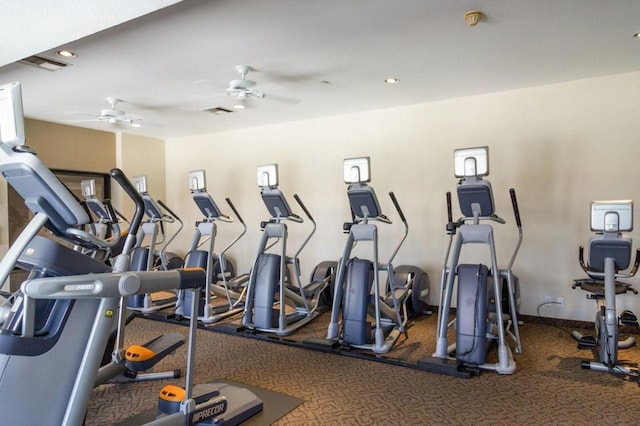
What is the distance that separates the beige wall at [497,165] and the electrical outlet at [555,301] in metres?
0.05

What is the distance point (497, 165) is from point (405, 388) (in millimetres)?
3256

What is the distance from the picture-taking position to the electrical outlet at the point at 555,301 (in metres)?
5.08

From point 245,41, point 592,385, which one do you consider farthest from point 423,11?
point 592,385

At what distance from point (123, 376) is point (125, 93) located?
348 cm

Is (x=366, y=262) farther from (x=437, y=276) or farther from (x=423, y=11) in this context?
(x=423, y=11)

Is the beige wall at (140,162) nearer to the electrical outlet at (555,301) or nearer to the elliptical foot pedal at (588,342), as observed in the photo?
the electrical outlet at (555,301)

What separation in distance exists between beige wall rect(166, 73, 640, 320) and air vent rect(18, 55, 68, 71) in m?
3.49

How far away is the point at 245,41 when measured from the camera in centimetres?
371

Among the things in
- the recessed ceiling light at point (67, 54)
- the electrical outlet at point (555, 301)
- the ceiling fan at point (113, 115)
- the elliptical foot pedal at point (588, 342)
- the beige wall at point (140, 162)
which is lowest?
the elliptical foot pedal at point (588, 342)

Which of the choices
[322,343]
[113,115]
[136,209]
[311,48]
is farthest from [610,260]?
[113,115]

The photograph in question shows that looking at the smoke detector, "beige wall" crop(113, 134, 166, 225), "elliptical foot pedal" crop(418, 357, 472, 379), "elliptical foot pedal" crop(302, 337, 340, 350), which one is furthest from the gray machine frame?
"beige wall" crop(113, 134, 166, 225)

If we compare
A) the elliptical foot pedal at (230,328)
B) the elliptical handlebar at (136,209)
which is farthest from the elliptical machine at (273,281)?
the elliptical handlebar at (136,209)

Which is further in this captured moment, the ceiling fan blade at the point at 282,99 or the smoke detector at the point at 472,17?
the ceiling fan blade at the point at 282,99

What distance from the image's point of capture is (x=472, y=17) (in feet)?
10.6
